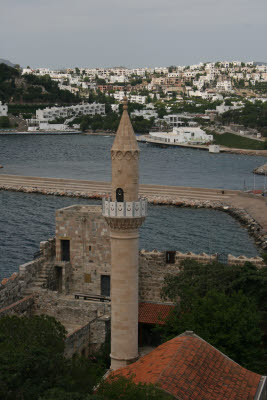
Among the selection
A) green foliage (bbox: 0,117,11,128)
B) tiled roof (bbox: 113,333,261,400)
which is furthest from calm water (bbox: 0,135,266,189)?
tiled roof (bbox: 113,333,261,400)

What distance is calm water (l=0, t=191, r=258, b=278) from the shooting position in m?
34.5

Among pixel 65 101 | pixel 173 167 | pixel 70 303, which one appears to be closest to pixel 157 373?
pixel 70 303

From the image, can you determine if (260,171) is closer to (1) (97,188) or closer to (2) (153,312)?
(1) (97,188)

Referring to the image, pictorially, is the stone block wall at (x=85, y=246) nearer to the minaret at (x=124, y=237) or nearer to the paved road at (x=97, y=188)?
the minaret at (x=124, y=237)

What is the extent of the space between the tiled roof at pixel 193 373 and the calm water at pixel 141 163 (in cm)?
5204

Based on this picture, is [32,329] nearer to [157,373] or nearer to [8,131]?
[157,373]

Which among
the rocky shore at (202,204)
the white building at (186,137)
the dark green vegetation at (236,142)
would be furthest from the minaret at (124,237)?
the white building at (186,137)

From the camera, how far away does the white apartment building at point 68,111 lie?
154625 millimetres

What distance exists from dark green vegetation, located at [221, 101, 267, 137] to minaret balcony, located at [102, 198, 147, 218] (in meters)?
109

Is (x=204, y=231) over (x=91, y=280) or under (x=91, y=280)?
under

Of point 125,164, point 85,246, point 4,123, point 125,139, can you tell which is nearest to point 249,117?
point 4,123

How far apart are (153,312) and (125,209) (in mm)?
3713

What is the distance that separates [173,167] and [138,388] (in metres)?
73.7

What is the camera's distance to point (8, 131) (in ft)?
472
